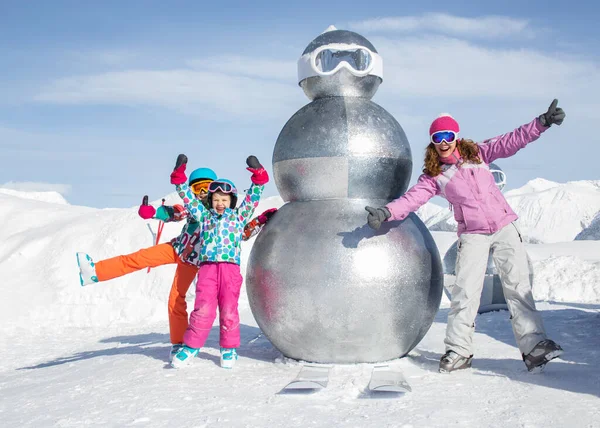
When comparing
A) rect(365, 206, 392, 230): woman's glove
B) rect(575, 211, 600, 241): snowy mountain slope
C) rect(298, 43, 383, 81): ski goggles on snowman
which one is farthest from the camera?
rect(575, 211, 600, 241): snowy mountain slope

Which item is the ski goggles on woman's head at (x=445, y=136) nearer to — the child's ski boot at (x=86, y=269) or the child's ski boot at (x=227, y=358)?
the child's ski boot at (x=227, y=358)

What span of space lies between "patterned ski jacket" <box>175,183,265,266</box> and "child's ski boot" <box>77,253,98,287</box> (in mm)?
814

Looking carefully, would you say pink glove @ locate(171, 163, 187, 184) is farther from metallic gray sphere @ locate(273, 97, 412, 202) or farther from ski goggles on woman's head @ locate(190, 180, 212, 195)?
metallic gray sphere @ locate(273, 97, 412, 202)

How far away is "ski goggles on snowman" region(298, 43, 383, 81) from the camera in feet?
16.1

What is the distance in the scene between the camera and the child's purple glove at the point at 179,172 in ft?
15.5

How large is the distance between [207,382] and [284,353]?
0.68m

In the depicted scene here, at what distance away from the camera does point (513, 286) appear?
456cm

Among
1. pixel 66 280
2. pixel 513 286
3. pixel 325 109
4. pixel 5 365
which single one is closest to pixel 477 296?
pixel 513 286

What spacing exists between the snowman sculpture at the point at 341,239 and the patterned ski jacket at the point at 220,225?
0.58ft

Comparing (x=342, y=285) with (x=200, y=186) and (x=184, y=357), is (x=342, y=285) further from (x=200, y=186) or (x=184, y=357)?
(x=200, y=186)

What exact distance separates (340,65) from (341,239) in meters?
1.35

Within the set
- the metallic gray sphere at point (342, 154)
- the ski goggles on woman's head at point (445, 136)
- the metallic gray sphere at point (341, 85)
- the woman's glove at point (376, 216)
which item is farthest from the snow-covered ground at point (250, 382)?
the metallic gray sphere at point (341, 85)

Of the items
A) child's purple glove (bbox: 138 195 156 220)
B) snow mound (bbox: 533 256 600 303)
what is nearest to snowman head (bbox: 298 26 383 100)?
child's purple glove (bbox: 138 195 156 220)

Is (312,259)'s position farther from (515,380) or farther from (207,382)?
(515,380)
